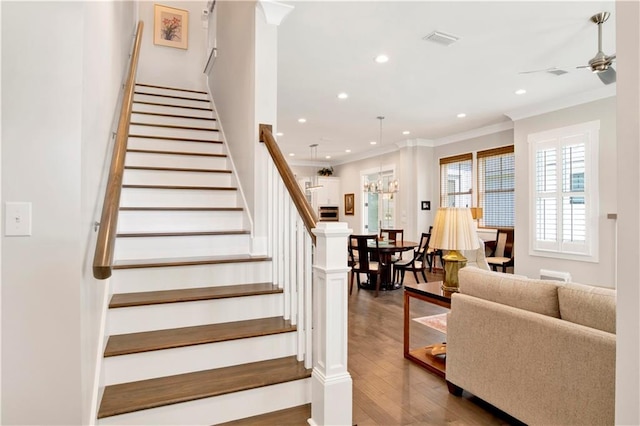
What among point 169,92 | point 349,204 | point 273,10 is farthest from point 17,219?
point 349,204

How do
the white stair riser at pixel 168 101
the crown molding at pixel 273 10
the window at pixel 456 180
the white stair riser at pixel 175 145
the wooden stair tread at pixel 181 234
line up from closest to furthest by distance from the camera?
1. the wooden stair tread at pixel 181 234
2. the crown molding at pixel 273 10
3. the white stair riser at pixel 175 145
4. the white stair riser at pixel 168 101
5. the window at pixel 456 180

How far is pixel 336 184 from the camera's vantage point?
11.2 meters

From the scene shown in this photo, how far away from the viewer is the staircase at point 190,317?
1.85 meters

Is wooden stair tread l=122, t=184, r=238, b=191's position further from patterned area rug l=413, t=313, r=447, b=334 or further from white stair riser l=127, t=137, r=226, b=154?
patterned area rug l=413, t=313, r=447, b=334

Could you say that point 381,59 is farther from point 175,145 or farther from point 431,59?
point 175,145

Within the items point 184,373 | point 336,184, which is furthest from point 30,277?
point 336,184

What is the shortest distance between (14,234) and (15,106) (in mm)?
466

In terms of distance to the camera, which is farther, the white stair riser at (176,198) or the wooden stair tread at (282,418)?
the white stair riser at (176,198)

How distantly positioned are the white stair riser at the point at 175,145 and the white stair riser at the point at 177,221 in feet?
3.52

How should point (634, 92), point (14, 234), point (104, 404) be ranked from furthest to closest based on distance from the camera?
point (104, 404)
point (14, 234)
point (634, 92)

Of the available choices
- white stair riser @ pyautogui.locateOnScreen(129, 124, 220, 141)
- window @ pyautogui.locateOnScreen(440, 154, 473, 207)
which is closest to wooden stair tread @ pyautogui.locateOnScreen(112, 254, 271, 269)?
white stair riser @ pyautogui.locateOnScreen(129, 124, 220, 141)

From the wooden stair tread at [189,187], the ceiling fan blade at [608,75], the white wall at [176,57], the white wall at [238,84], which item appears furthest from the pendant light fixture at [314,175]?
the ceiling fan blade at [608,75]

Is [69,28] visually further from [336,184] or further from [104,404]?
[336,184]

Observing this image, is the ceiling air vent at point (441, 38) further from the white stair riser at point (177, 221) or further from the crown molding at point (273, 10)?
the white stair riser at point (177, 221)
